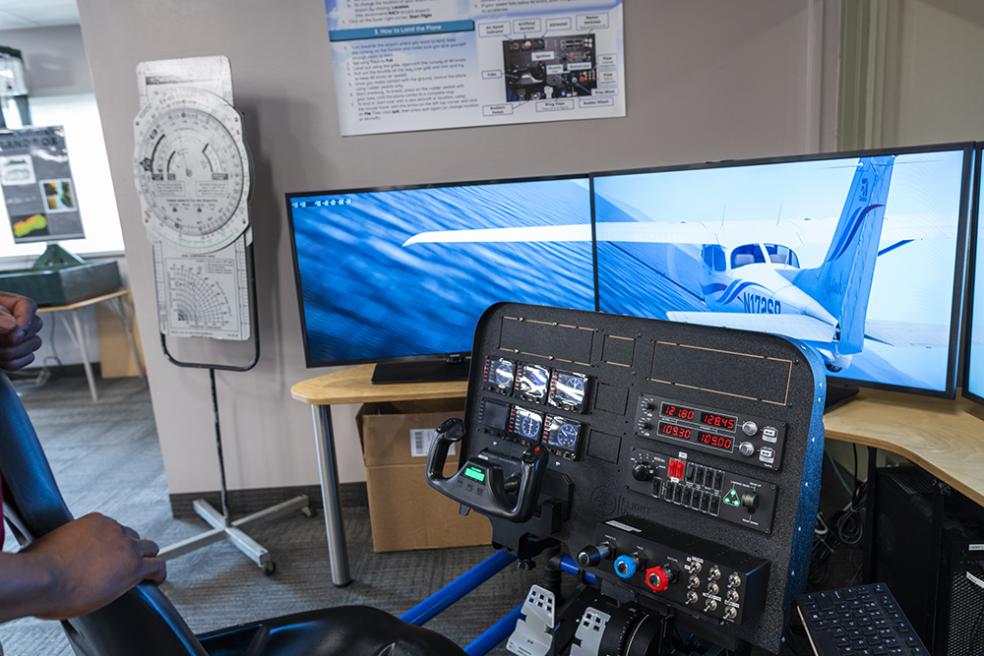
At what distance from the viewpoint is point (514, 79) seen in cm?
244

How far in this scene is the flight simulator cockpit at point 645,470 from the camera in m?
1.04

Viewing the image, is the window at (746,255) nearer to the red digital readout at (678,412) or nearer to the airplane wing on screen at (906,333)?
the airplane wing on screen at (906,333)

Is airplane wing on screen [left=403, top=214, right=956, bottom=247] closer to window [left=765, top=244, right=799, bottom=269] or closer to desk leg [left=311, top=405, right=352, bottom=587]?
window [left=765, top=244, right=799, bottom=269]

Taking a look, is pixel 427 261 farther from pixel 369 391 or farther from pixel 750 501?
pixel 750 501

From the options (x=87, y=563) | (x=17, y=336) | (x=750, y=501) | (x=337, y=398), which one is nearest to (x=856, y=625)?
(x=750, y=501)

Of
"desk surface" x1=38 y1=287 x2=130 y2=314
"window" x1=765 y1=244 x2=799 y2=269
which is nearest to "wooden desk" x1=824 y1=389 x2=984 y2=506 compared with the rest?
"window" x1=765 y1=244 x2=799 y2=269

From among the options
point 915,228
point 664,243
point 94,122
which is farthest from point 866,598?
point 94,122

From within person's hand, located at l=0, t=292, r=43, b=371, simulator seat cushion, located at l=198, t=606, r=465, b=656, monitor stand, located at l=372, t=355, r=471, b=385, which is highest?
person's hand, located at l=0, t=292, r=43, b=371

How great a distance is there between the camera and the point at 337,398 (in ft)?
6.66

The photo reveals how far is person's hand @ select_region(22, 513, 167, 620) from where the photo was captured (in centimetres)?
68

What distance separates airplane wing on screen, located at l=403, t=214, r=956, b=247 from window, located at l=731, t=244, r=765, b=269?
0.02 m

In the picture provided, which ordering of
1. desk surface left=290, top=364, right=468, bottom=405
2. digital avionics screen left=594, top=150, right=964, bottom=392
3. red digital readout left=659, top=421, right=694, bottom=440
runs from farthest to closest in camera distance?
desk surface left=290, top=364, right=468, bottom=405 < digital avionics screen left=594, top=150, right=964, bottom=392 < red digital readout left=659, top=421, right=694, bottom=440

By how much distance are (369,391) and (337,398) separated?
10 centimetres

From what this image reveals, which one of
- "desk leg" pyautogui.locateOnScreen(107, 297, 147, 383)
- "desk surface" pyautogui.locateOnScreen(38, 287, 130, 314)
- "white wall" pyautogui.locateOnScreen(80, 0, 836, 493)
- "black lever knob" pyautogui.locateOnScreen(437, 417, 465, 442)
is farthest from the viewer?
"desk leg" pyautogui.locateOnScreen(107, 297, 147, 383)
